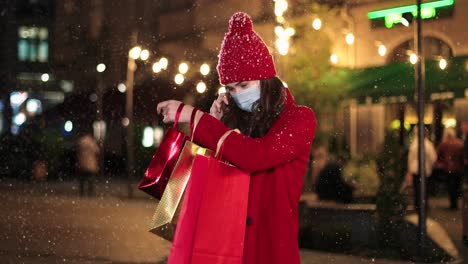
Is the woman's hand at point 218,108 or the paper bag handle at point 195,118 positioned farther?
the woman's hand at point 218,108

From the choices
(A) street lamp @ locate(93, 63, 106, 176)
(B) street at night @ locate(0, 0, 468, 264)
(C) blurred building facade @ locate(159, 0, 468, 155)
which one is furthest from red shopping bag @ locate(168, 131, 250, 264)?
(A) street lamp @ locate(93, 63, 106, 176)

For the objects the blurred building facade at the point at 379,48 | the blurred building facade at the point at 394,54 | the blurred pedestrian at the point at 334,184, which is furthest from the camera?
the blurred building facade at the point at 394,54

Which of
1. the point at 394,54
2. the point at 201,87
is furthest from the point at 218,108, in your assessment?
the point at 394,54

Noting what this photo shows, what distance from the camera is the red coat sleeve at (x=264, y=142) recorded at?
7.24 feet

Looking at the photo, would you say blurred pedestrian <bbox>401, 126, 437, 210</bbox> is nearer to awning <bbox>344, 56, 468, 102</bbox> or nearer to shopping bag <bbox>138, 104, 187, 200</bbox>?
awning <bbox>344, 56, 468, 102</bbox>

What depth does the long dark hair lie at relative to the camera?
239 centimetres

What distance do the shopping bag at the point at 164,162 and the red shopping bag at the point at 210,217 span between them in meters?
0.20

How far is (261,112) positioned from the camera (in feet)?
7.86

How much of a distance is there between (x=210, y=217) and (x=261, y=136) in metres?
0.33

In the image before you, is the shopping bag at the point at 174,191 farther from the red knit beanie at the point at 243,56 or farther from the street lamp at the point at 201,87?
the street lamp at the point at 201,87

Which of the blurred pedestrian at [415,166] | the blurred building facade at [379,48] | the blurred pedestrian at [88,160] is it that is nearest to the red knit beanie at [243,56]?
the blurred pedestrian at [415,166]

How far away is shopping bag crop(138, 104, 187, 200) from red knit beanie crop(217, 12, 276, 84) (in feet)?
0.87

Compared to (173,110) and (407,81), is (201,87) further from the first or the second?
(173,110)

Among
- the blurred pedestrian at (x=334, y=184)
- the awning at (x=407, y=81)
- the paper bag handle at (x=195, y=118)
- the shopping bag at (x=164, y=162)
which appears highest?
the awning at (x=407, y=81)
